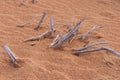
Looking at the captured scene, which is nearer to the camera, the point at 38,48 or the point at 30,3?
the point at 38,48

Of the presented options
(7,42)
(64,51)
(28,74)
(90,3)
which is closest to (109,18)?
(90,3)

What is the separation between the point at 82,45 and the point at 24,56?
728 mm

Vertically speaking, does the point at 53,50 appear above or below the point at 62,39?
below

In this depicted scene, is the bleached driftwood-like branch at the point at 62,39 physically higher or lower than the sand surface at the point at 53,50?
higher

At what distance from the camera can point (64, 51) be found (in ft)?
9.50

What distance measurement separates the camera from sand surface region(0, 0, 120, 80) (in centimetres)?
250

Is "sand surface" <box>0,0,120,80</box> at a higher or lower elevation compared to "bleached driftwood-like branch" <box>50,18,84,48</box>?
lower

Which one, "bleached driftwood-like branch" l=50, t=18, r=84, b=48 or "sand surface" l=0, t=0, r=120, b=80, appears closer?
"sand surface" l=0, t=0, r=120, b=80

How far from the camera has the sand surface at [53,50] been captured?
2.50 meters

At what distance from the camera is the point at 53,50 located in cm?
288

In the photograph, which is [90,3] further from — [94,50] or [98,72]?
[98,72]

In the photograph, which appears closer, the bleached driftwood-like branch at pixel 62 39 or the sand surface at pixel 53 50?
the sand surface at pixel 53 50

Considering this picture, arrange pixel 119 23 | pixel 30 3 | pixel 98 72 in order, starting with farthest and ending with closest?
pixel 30 3 → pixel 119 23 → pixel 98 72

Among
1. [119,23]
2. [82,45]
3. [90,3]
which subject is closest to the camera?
[82,45]
